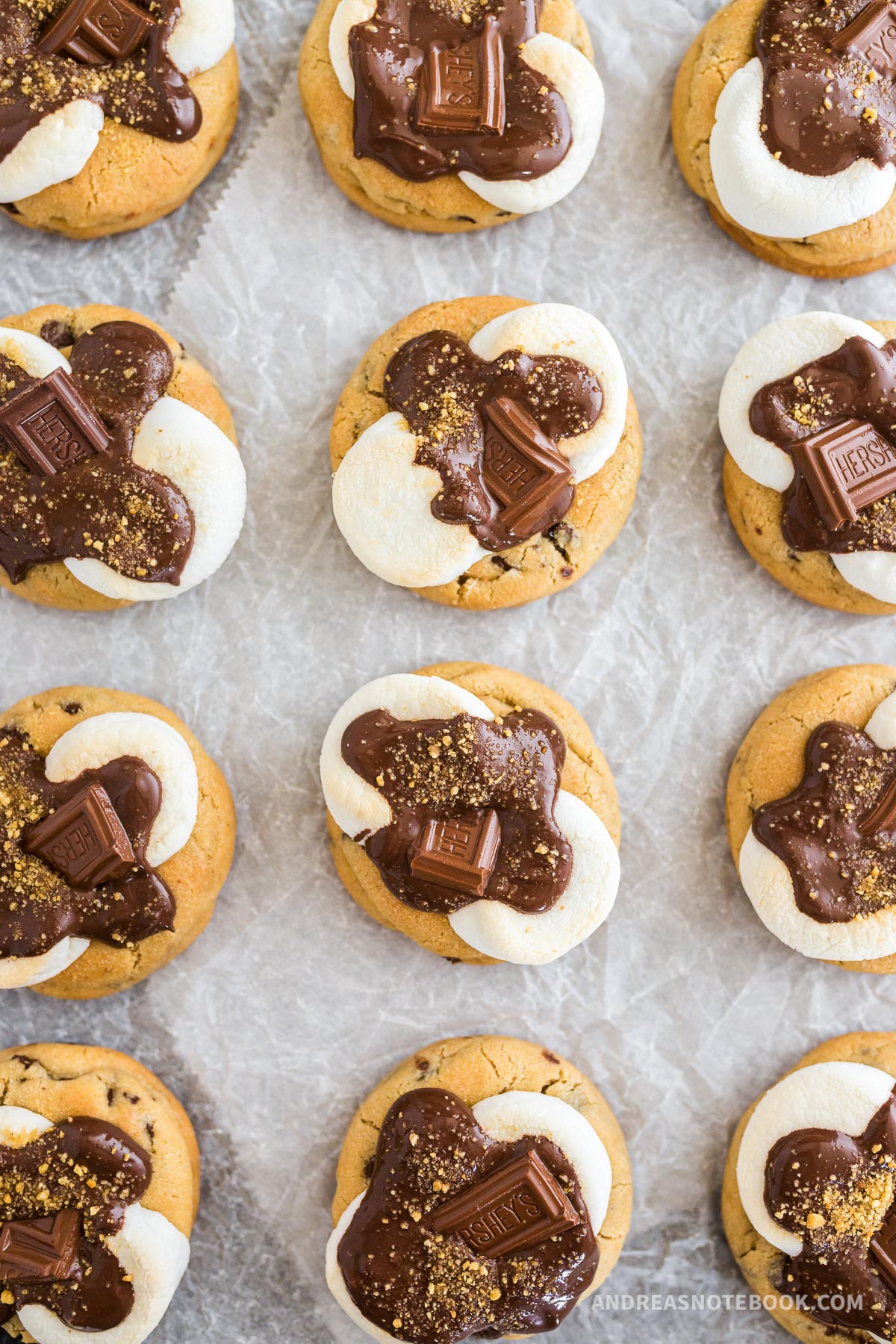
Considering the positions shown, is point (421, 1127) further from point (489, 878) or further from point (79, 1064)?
point (79, 1064)

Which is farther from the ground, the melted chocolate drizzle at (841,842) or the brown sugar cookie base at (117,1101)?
the brown sugar cookie base at (117,1101)

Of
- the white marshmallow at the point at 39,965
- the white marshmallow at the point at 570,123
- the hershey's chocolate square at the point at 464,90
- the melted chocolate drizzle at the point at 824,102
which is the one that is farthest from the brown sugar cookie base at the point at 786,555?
the white marshmallow at the point at 39,965

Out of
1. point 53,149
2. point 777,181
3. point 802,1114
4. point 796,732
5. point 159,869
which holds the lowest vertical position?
point 802,1114

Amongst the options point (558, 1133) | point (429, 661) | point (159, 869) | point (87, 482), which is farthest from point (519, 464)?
point (558, 1133)

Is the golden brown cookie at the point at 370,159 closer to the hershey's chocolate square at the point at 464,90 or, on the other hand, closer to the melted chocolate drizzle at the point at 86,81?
the hershey's chocolate square at the point at 464,90

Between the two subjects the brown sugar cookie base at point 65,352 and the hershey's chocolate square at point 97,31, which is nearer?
the hershey's chocolate square at point 97,31

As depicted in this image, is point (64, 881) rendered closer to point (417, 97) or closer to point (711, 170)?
point (417, 97)
